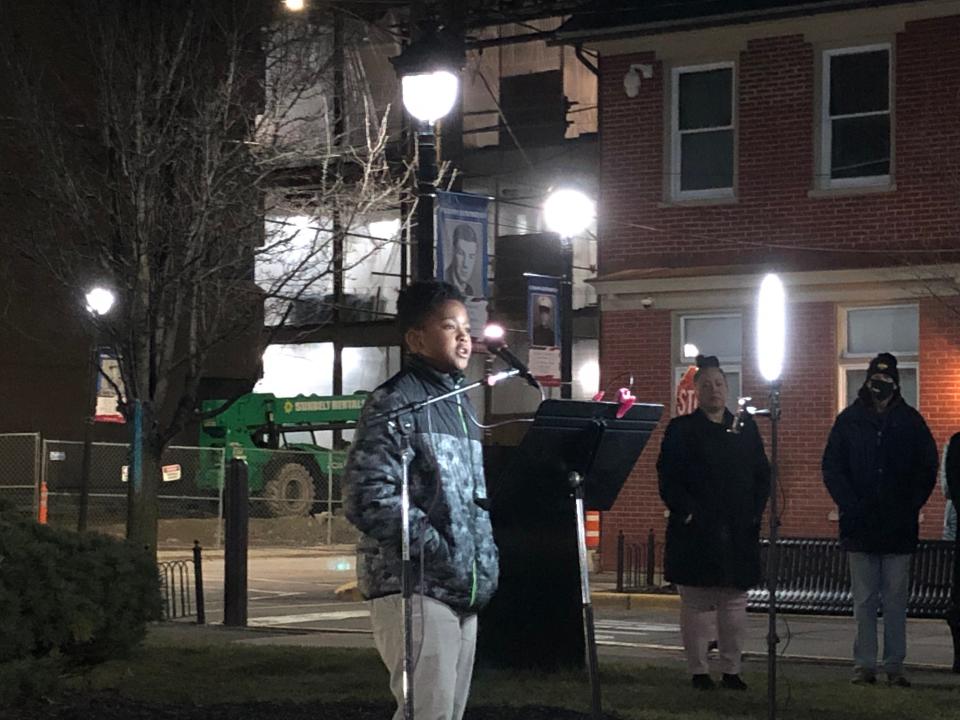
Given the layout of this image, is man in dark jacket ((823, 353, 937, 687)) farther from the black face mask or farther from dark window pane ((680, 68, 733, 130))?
dark window pane ((680, 68, 733, 130))

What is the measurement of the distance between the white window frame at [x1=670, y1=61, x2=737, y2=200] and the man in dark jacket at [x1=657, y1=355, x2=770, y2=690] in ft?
46.2

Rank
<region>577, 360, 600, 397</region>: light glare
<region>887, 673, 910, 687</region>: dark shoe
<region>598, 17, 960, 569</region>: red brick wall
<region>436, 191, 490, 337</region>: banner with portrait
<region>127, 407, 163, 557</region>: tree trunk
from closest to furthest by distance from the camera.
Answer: <region>887, 673, 910, 687</region>: dark shoe, <region>436, 191, 490, 337</region>: banner with portrait, <region>127, 407, 163, 557</region>: tree trunk, <region>598, 17, 960, 569</region>: red brick wall, <region>577, 360, 600, 397</region>: light glare

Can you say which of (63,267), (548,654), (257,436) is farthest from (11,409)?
(548,654)

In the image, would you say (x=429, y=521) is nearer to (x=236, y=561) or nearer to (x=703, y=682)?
(x=703, y=682)

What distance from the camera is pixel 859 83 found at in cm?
2339

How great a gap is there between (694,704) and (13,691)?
12.1 ft

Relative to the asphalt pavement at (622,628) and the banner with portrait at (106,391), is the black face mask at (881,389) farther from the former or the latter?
the banner with portrait at (106,391)

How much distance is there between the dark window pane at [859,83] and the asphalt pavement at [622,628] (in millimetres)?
7071

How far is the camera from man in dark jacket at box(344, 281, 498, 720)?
580 centimetres

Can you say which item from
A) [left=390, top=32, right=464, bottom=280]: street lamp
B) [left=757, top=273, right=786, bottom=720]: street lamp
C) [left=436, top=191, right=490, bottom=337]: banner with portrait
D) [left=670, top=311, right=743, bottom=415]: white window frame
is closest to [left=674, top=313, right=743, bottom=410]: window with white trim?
[left=670, top=311, right=743, bottom=415]: white window frame

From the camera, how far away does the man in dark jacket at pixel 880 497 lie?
11219mm

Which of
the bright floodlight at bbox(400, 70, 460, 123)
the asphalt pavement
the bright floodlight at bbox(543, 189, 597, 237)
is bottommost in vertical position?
Result: the asphalt pavement

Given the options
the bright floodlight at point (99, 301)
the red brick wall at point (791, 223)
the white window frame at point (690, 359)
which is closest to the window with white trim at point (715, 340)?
the white window frame at point (690, 359)

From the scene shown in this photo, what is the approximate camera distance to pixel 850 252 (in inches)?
918
